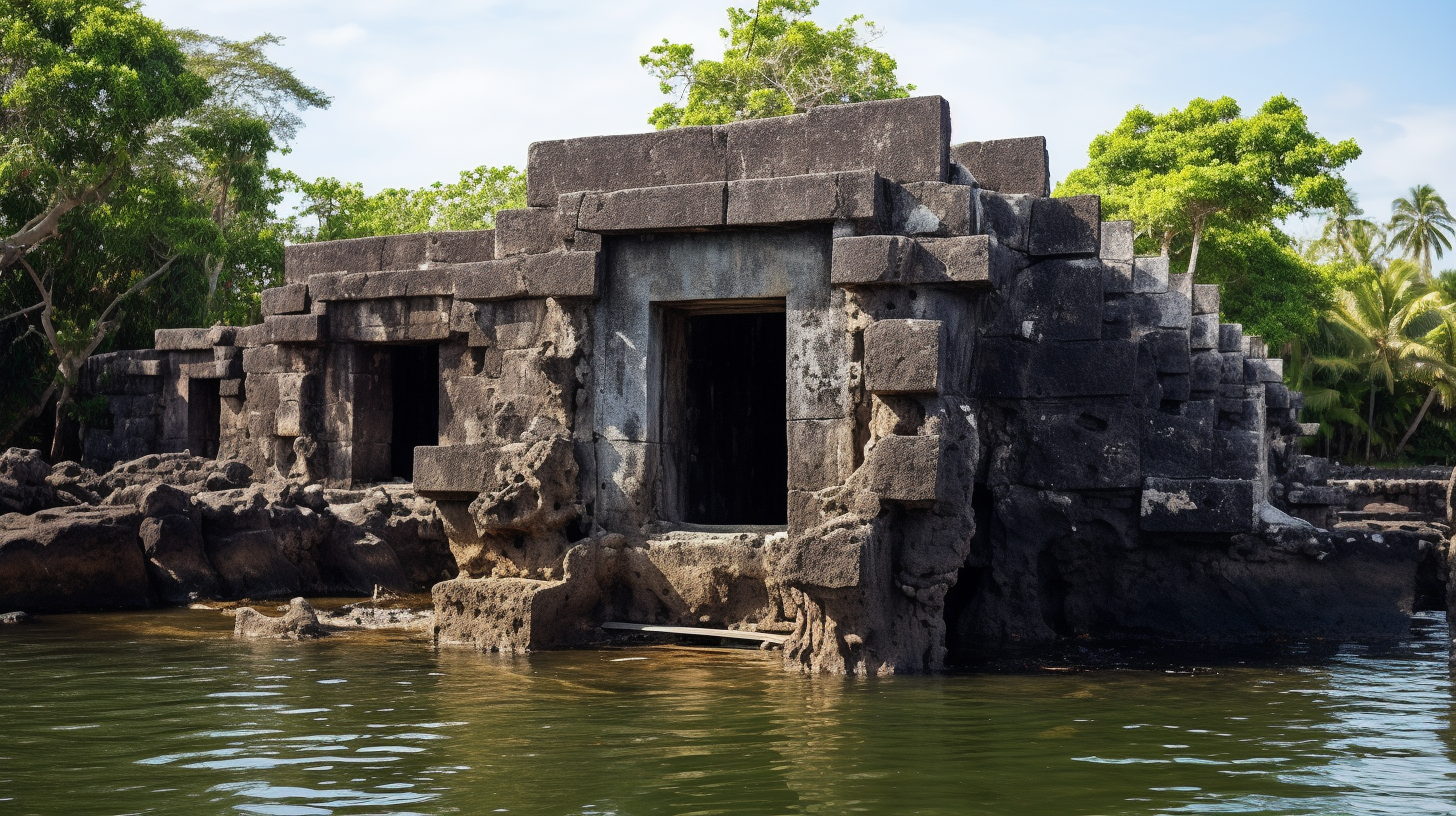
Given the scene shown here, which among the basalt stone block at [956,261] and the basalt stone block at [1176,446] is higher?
the basalt stone block at [956,261]

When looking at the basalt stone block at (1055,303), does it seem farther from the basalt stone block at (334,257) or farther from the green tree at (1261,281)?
the green tree at (1261,281)

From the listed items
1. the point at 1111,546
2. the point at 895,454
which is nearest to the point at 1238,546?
the point at 1111,546

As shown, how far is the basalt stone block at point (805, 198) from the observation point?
27.6 feet

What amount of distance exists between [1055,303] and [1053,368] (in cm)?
44

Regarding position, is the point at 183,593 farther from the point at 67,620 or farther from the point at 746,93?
the point at 746,93

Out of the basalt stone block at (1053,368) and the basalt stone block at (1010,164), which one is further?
the basalt stone block at (1010,164)

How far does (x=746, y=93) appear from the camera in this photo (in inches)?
1137

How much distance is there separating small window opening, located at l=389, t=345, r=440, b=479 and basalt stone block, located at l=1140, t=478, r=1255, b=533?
8.50 metres

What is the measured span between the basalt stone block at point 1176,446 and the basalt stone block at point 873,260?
248 centimetres

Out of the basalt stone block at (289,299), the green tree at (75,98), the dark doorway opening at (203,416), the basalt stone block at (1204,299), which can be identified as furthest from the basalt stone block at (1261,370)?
the green tree at (75,98)

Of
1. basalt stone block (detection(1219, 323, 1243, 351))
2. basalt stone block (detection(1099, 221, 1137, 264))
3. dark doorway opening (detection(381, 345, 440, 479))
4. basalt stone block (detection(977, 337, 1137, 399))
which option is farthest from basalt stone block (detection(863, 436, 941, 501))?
basalt stone block (detection(1219, 323, 1243, 351))

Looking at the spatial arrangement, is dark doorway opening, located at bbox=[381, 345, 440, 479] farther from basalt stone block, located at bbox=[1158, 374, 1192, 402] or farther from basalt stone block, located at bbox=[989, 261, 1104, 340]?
basalt stone block, located at bbox=[1158, 374, 1192, 402]

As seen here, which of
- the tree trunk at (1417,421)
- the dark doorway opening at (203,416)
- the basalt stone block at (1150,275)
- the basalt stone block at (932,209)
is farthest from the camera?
the tree trunk at (1417,421)

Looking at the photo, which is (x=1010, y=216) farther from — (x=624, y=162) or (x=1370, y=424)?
(x=1370, y=424)
